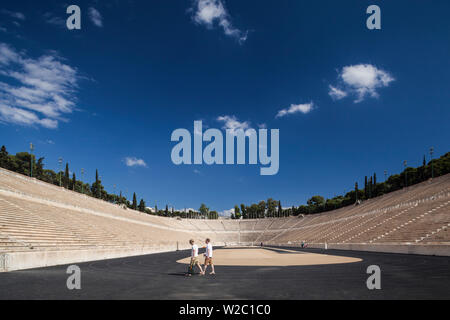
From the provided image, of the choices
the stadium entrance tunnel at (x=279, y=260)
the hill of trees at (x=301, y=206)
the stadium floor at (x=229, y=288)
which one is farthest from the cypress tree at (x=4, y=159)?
the stadium floor at (x=229, y=288)

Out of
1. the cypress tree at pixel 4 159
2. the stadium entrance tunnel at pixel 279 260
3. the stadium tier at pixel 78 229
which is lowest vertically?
the stadium entrance tunnel at pixel 279 260

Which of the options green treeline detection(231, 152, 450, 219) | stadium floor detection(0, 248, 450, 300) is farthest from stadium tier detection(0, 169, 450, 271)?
Answer: green treeline detection(231, 152, 450, 219)

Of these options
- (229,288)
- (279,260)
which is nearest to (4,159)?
(279,260)

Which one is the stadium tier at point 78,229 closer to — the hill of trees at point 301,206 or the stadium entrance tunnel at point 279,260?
the stadium entrance tunnel at point 279,260

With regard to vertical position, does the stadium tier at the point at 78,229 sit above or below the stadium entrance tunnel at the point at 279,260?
above

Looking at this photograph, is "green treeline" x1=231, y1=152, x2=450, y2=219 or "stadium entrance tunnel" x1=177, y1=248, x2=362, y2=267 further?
"green treeline" x1=231, y1=152, x2=450, y2=219

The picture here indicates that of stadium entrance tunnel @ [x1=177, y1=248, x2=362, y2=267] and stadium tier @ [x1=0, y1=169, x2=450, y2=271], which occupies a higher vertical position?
stadium tier @ [x1=0, y1=169, x2=450, y2=271]

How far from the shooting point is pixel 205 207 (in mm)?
185625

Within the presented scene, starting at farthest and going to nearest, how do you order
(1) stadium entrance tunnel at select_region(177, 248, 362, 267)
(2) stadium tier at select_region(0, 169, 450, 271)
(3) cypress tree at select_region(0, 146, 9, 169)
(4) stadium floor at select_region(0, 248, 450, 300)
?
(3) cypress tree at select_region(0, 146, 9, 169) → (1) stadium entrance tunnel at select_region(177, 248, 362, 267) → (2) stadium tier at select_region(0, 169, 450, 271) → (4) stadium floor at select_region(0, 248, 450, 300)

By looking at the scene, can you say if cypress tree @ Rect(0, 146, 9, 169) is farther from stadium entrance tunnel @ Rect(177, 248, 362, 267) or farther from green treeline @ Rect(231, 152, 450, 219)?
green treeline @ Rect(231, 152, 450, 219)

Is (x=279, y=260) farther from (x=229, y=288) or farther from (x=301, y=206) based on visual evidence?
(x=301, y=206)
